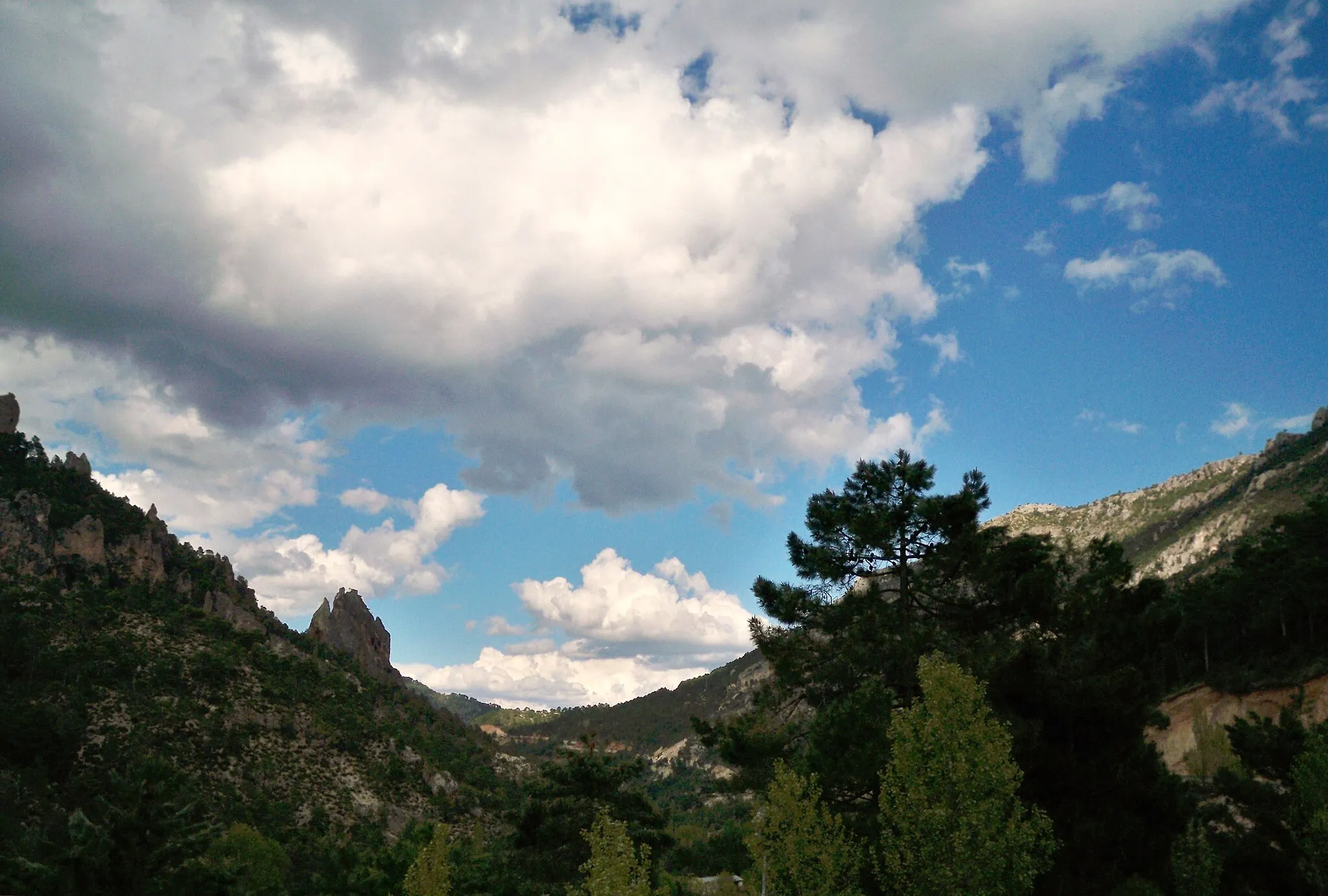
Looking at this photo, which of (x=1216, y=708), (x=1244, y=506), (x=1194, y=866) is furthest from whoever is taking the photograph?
(x=1244, y=506)

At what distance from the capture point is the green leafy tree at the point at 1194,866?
2594 centimetres

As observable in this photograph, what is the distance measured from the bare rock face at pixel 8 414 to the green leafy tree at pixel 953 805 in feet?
464

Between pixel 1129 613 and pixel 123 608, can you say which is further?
pixel 123 608

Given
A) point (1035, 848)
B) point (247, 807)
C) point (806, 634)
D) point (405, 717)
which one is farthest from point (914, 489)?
point (405, 717)

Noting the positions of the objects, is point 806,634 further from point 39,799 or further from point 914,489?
point 39,799

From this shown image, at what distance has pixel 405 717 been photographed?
136125mm

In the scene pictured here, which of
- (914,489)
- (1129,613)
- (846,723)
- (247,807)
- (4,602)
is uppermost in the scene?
(4,602)

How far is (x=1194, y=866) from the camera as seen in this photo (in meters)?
26.2

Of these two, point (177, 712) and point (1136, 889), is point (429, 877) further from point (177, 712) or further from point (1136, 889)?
point (177, 712)

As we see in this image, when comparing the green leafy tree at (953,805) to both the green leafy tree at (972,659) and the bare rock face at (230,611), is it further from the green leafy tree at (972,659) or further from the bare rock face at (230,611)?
the bare rock face at (230,611)

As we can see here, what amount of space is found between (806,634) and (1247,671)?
47.4 meters

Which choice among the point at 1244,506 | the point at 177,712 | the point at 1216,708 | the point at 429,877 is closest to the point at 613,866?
the point at 429,877

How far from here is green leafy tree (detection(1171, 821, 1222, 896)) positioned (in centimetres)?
2594

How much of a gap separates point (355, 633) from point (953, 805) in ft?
540
